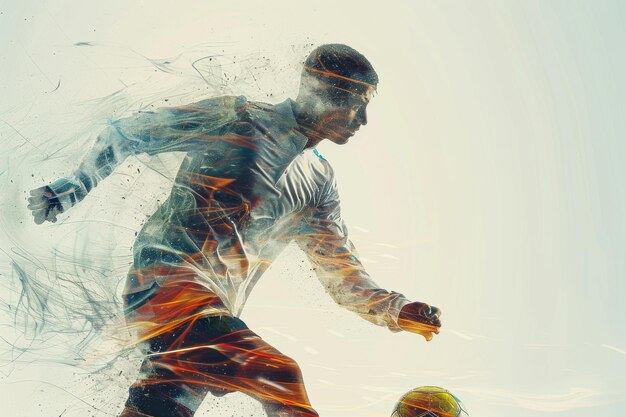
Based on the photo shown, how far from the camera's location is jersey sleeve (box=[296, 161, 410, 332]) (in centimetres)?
358

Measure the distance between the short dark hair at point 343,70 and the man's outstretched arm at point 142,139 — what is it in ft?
1.14

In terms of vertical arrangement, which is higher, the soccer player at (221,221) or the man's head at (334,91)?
the man's head at (334,91)

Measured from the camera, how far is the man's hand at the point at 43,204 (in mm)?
3143

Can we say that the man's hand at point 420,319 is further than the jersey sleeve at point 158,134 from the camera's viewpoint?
Yes

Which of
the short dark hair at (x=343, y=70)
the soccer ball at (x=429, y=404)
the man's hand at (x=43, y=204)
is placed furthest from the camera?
the soccer ball at (x=429, y=404)

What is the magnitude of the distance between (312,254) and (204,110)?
78cm

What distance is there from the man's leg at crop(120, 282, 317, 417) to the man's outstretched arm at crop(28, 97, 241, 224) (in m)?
0.47

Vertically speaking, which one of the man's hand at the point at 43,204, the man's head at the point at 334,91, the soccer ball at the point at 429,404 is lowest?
the man's hand at the point at 43,204

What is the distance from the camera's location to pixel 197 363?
9.93ft

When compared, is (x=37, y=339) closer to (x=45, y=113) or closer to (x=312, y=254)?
(x=45, y=113)

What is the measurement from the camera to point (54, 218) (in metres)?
3.17

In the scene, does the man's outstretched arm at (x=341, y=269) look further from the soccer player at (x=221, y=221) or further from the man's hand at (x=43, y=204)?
the man's hand at (x=43, y=204)

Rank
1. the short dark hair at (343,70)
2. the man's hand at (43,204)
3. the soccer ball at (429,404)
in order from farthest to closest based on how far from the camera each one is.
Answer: the soccer ball at (429,404), the short dark hair at (343,70), the man's hand at (43,204)

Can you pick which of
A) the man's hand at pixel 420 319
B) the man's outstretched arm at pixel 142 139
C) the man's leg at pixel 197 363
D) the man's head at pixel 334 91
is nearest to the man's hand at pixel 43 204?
the man's outstretched arm at pixel 142 139
